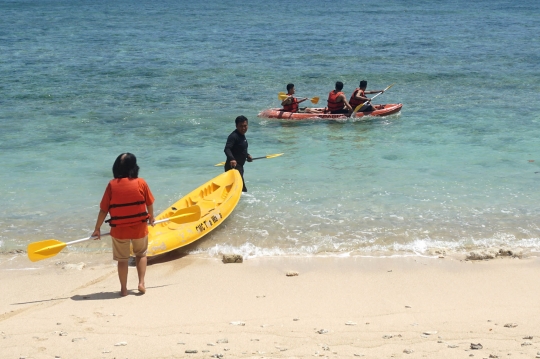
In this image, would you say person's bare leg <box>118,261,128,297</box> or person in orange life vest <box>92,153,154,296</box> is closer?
person in orange life vest <box>92,153,154,296</box>

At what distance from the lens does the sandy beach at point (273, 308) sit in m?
4.95

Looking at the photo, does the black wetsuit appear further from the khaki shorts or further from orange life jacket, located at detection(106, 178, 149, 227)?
orange life jacket, located at detection(106, 178, 149, 227)

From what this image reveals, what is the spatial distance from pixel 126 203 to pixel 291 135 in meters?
8.64

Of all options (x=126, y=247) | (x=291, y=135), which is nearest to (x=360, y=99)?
(x=291, y=135)

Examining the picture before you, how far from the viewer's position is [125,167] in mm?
5809

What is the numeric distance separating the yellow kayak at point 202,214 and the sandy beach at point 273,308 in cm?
22

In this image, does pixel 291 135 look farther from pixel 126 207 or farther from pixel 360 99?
pixel 126 207

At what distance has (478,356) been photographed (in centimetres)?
472

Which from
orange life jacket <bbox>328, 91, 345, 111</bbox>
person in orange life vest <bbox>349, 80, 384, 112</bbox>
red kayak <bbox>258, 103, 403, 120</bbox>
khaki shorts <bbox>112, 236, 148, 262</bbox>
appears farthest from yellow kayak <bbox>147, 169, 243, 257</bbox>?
person in orange life vest <bbox>349, 80, 384, 112</bbox>

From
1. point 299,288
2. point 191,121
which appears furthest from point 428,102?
point 299,288

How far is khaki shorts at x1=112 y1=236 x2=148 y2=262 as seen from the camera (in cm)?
607

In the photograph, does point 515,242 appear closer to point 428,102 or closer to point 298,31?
point 428,102

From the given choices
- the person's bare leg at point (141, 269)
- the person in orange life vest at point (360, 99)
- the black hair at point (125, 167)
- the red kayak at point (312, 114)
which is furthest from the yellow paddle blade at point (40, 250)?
the person in orange life vest at point (360, 99)

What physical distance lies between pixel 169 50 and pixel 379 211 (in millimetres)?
19902
